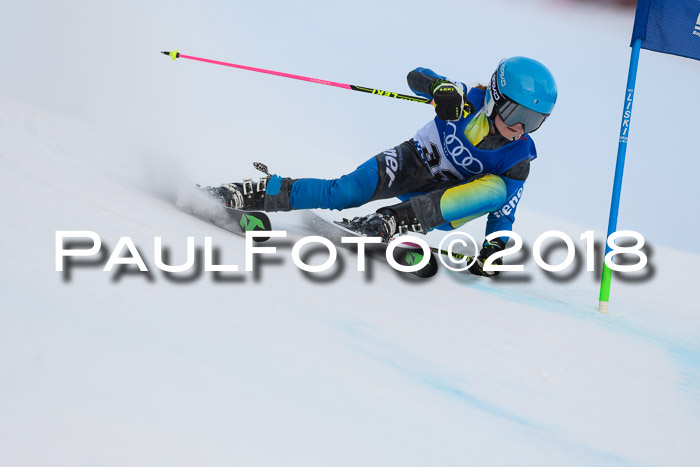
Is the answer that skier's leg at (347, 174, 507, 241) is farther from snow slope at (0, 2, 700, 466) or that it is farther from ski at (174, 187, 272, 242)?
ski at (174, 187, 272, 242)

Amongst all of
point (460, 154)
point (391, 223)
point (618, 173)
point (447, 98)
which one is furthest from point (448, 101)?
point (618, 173)

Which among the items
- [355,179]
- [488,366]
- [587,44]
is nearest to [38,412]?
[488,366]

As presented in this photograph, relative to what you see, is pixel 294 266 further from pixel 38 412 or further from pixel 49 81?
pixel 49 81

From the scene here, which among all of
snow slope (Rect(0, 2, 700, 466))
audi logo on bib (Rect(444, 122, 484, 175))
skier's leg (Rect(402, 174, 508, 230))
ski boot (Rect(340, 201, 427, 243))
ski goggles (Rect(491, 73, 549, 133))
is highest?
ski goggles (Rect(491, 73, 549, 133))

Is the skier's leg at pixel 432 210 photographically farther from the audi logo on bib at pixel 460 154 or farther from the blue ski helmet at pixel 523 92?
the blue ski helmet at pixel 523 92

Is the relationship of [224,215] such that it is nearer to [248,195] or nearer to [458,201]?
[248,195]

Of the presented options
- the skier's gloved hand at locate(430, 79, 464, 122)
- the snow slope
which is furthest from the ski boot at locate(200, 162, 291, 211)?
the skier's gloved hand at locate(430, 79, 464, 122)
